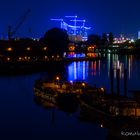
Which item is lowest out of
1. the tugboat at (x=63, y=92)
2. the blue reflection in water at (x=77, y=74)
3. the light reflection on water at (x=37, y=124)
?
the light reflection on water at (x=37, y=124)

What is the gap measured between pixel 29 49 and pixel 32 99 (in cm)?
2396

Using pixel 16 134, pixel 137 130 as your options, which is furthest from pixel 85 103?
pixel 137 130

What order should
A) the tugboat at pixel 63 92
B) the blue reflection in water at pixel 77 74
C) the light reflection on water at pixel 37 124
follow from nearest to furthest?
the light reflection on water at pixel 37 124 → the tugboat at pixel 63 92 → the blue reflection in water at pixel 77 74

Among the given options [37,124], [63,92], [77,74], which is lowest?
[37,124]

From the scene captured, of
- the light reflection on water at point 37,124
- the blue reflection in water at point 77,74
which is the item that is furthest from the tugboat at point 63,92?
the blue reflection in water at point 77,74

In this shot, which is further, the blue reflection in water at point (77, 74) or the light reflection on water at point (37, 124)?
the blue reflection in water at point (77, 74)

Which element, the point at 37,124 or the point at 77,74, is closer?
the point at 37,124

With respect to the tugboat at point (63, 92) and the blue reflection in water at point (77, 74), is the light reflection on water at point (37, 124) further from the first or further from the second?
the blue reflection in water at point (77, 74)

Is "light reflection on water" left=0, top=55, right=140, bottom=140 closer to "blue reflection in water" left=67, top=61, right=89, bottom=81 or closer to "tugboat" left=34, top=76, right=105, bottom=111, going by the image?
"tugboat" left=34, top=76, right=105, bottom=111

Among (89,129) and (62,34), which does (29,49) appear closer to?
(62,34)

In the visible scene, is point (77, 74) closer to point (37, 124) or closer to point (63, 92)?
point (63, 92)

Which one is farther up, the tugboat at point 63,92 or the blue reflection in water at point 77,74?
the blue reflection in water at point 77,74

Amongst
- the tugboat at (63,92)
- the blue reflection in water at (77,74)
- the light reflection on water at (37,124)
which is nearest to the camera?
the light reflection on water at (37,124)

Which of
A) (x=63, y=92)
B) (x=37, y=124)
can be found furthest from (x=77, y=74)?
(x=37, y=124)
